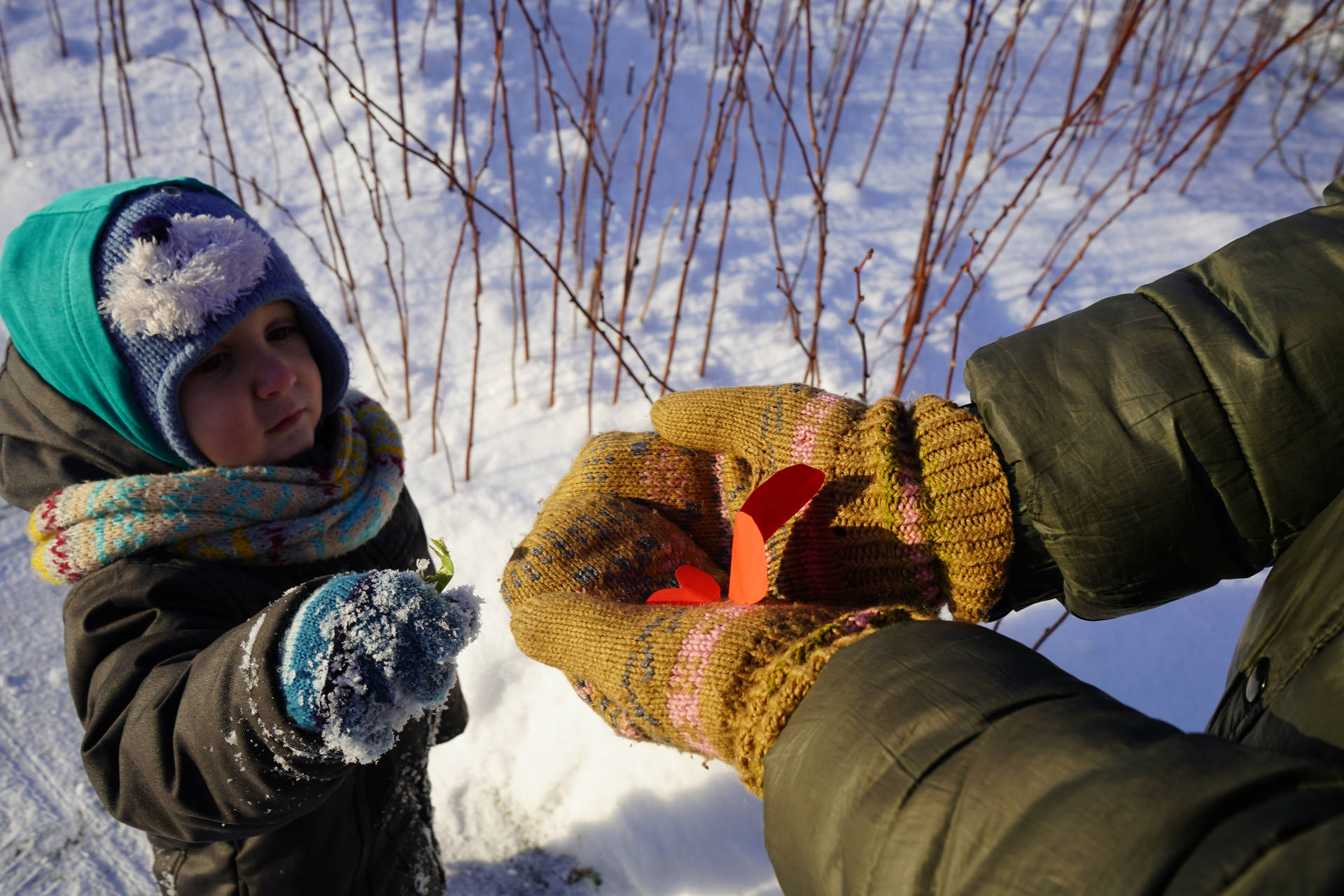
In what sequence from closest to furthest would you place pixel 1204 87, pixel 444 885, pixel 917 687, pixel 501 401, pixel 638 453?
pixel 917 687
pixel 638 453
pixel 444 885
pixel 501 401
pixel 1204 87

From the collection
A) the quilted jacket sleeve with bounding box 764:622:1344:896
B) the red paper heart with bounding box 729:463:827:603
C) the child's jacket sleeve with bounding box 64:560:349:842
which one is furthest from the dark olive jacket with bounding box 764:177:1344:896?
the child's jacket sleeve with bounding box 64:560:349:842

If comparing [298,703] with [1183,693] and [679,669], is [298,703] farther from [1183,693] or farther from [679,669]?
[1183,693]

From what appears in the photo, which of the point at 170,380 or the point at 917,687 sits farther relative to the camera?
the point at 170,380

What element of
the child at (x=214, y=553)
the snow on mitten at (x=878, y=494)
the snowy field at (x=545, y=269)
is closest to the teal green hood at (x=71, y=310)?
the child at (x=214, y=553)

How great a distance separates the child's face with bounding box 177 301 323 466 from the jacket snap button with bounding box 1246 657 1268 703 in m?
1.36

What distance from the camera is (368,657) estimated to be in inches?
31.5

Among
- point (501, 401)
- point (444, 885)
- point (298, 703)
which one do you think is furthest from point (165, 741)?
point (501, 401)

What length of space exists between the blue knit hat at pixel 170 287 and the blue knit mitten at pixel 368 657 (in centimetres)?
54

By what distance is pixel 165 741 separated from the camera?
2.99ft

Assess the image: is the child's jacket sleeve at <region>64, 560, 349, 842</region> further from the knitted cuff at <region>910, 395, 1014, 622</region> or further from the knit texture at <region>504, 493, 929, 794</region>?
the knitted cuff at <region>910, 395, 1014, 622</region>

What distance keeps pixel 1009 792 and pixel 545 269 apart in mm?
2691

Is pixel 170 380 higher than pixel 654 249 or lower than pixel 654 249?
higher

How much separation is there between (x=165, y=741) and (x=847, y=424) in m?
0.97

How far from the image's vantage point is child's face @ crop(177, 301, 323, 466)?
3.92ft
